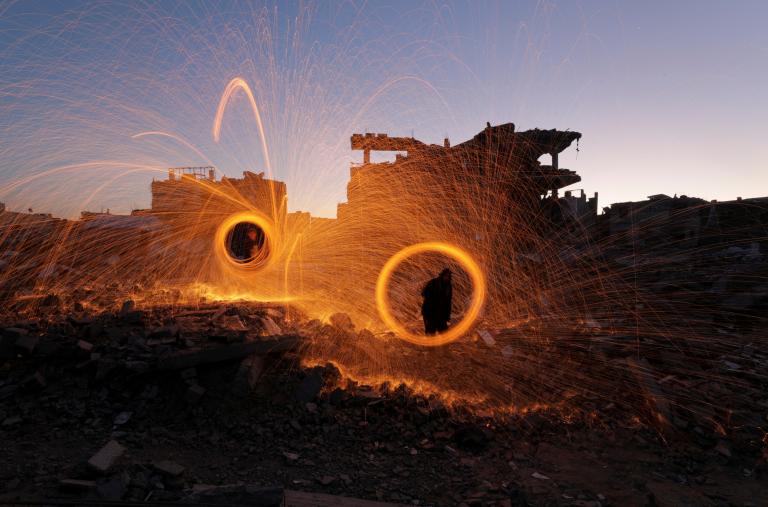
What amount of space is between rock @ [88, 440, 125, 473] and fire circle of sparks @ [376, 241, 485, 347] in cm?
471

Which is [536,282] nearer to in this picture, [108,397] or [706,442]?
[706,442]

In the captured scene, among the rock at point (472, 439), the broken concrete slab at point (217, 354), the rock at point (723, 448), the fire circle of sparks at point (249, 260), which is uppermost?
the fire circle of sparks at point (249, 260)

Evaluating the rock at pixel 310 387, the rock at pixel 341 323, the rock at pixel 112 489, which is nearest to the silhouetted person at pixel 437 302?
the rock at pixel 341 323

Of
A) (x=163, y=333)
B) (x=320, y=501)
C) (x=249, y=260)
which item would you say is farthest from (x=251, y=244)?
(x=320, y=501)

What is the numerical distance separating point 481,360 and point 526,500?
3.39 meters

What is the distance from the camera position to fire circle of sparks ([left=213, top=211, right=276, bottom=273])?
14.8m

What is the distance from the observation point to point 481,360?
23.8ft

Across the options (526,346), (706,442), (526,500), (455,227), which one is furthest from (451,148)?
(526,500)

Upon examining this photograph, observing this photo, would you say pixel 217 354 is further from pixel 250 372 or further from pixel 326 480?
pixel 326 480

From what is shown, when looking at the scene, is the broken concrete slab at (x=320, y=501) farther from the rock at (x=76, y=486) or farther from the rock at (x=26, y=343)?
the rock at (x=26, y=343)

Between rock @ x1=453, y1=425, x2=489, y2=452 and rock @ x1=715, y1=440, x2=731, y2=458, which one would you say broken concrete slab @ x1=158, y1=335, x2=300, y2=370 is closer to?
rock @ x1=453, y1=425, x2=489, y2=452

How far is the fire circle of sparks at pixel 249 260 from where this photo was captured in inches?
584

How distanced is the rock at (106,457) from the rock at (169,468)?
1.23 feet

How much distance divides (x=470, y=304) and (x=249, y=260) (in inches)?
303
